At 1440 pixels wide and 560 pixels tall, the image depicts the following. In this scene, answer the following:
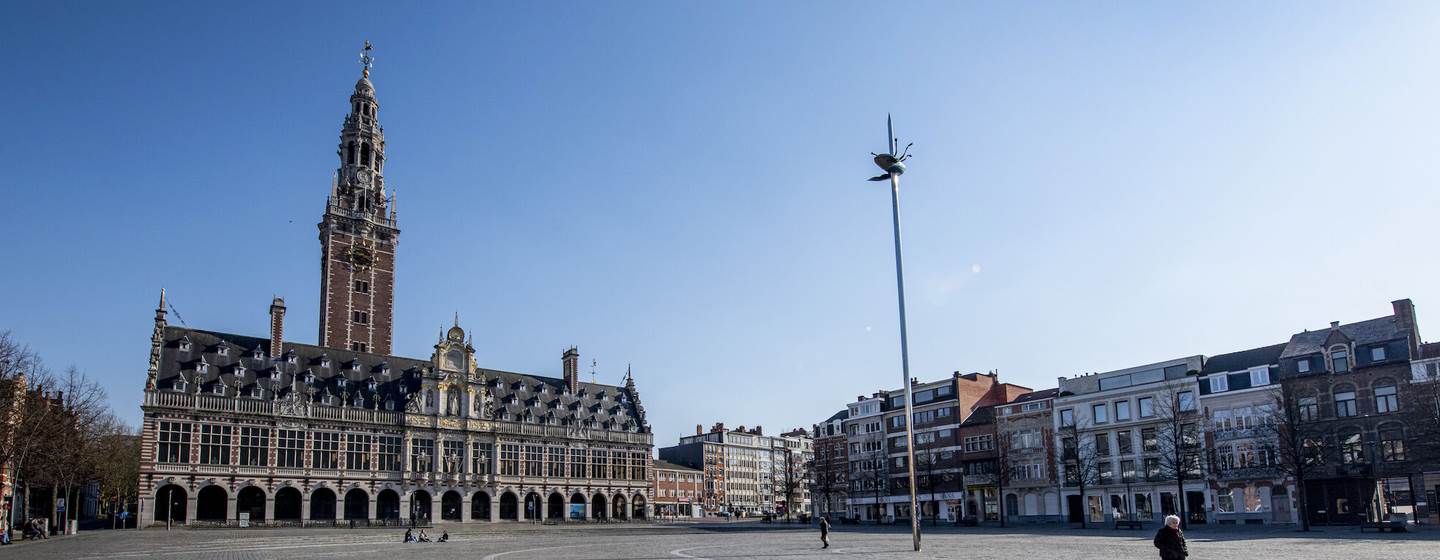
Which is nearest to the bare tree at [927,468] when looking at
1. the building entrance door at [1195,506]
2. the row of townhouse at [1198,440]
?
the row of townhouse at [1198,440]

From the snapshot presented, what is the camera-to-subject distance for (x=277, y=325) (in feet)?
267

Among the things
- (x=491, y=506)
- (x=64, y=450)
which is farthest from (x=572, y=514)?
(x=64, y=450)

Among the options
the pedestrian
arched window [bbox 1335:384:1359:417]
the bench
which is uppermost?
arched window [bbox 1335:384:1359:417]

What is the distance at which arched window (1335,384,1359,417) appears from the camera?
202 feet

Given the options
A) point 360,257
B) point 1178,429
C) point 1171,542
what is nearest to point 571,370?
point 360,257

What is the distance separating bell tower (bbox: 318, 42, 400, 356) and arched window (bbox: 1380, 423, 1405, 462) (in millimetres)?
80917

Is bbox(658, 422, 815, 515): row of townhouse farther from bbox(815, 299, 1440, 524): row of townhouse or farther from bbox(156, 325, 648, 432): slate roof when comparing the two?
bbox(815, 299, 1440, 524): row of townhouse

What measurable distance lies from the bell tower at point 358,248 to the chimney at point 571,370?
17760mm

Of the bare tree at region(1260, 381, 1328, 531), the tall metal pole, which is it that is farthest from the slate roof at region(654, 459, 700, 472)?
the tall metal pole

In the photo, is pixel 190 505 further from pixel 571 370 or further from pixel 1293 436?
pixel 1293 436

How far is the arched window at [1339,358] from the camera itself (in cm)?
6250

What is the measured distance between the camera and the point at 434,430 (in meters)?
85.2

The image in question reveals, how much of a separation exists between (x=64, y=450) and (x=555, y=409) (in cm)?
4709

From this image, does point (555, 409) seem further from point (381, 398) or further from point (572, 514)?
point (381, 398)
